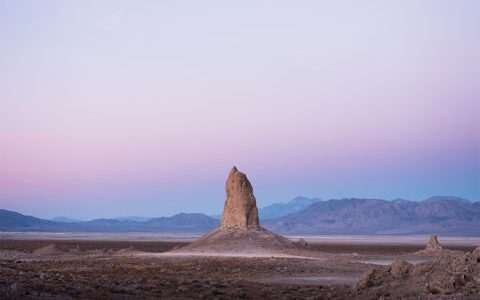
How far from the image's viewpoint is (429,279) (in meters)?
22.1

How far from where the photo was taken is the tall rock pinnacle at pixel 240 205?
54344mm

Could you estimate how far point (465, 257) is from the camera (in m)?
22.4

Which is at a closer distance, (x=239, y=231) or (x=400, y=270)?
(x=400, y=270)

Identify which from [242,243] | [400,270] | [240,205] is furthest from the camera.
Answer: [240,205]

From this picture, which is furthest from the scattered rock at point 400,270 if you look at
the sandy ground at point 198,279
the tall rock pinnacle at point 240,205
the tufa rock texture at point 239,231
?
the tall rock pinnacle at point 240,205

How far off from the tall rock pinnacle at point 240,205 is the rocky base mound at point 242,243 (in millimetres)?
638

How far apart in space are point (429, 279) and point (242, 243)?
29690mm

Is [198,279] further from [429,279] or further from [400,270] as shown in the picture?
[429,279]

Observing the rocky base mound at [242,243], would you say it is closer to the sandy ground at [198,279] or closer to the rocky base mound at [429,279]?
the sandy ground at [198,279]

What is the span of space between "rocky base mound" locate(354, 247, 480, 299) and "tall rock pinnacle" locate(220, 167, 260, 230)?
29453 millimetres

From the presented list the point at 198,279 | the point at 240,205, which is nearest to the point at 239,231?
the point at 240,205

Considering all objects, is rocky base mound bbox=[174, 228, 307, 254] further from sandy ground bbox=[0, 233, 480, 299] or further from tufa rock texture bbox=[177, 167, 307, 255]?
sandy ground bbox=[0, 233, 480, 299]

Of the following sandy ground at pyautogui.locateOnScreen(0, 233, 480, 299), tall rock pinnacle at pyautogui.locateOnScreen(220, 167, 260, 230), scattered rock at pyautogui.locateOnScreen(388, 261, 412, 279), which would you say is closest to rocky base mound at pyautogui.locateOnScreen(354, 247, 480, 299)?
scattered rock at pyautogui.locateOnScreen(388, 261, 412, 279)

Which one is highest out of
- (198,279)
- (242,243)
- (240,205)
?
(240,205)
